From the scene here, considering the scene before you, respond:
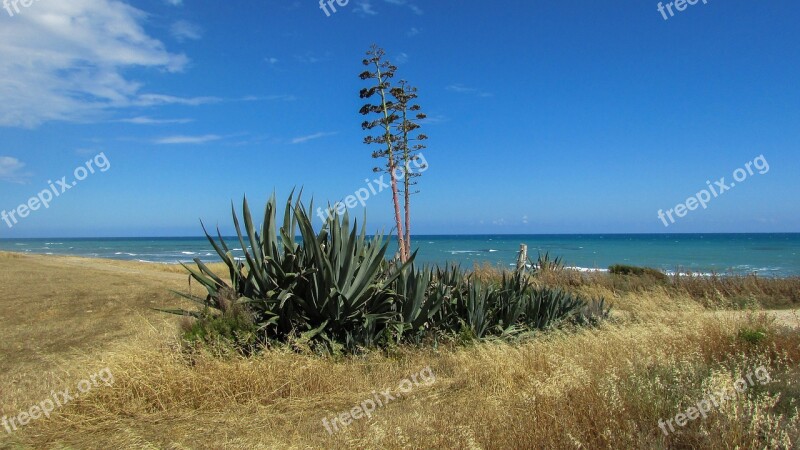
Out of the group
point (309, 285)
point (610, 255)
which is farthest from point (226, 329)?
point (610, 255)

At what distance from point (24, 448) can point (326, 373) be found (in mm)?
2623

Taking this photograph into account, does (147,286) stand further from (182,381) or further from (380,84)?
(182,381)

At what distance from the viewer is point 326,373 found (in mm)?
5766

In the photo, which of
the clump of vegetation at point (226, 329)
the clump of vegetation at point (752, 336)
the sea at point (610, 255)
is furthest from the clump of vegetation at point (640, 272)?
the clump of vegetation at point (226, 329)

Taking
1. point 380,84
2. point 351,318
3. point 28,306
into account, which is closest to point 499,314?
point 351,318

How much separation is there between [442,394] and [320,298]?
2205 mm

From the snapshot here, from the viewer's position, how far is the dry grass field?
3.86 m

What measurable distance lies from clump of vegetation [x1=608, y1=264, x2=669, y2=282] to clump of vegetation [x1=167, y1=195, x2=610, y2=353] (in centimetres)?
1512

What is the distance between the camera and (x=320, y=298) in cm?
693

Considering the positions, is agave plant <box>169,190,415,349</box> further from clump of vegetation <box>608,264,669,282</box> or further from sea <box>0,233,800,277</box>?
clump of vegetation <box>608,264,669,282</box>

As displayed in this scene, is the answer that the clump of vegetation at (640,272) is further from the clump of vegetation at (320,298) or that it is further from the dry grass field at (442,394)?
the clump of vegetation at (320,298)

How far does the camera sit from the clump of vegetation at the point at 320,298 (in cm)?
666

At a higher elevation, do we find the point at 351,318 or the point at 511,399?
the point at 351,318

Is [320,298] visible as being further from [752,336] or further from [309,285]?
[752,336]
